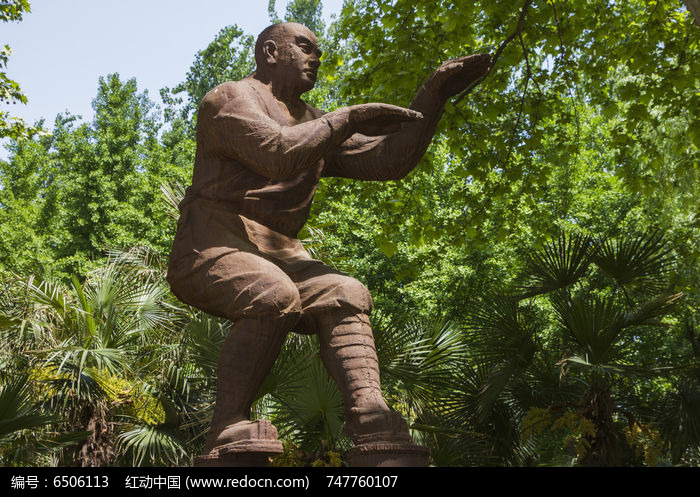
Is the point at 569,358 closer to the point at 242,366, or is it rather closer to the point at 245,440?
the point at 242,366

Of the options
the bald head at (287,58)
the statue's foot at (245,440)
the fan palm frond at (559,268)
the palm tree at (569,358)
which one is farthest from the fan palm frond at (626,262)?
the statue's foot at (245,440)

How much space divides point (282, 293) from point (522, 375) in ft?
15.7

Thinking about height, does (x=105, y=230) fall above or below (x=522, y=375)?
above

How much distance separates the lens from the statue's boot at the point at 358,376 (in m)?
2.76

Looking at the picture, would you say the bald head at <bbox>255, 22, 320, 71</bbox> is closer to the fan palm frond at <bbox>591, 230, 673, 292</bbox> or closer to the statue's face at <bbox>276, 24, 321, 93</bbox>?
the statue's face at <bbox>276, 24, 321, 93</bbox>

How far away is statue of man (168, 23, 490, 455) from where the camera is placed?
2986mm

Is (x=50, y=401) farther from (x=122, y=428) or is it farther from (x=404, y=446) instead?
(x=404, y=446)

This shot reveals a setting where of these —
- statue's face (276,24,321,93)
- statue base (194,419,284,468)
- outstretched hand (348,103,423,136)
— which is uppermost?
statue's face (276,24,321,93)

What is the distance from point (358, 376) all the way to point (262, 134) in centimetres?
105

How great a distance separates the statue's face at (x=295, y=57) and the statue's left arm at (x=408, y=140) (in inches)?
15.4

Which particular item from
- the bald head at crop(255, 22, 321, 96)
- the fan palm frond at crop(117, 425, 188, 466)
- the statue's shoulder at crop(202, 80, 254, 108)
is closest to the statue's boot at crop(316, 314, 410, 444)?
the statue's shoulder at crop(202, 80, 254, 108)

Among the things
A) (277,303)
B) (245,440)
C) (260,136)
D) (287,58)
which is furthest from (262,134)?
(245,440)

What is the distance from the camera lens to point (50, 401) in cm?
924
